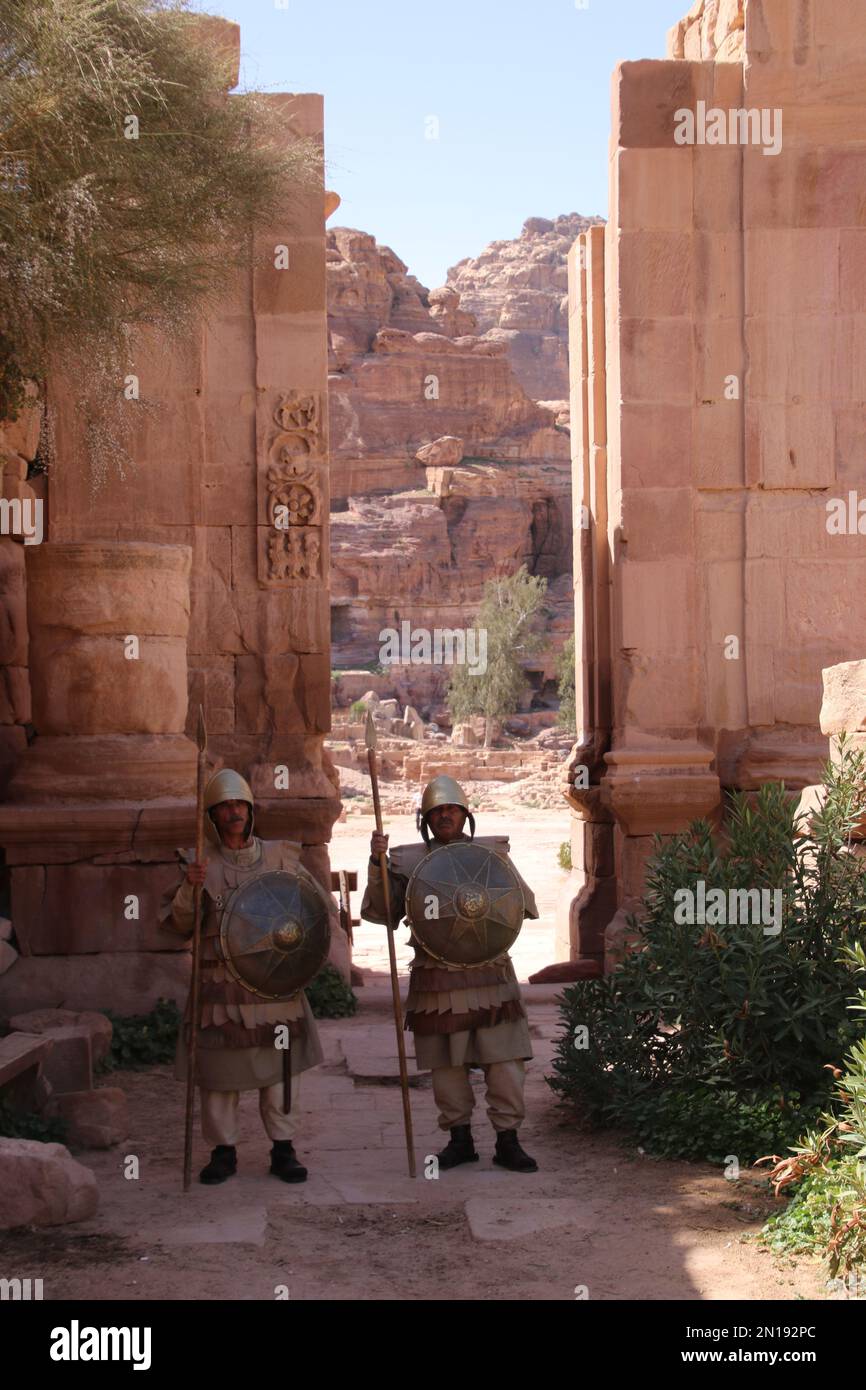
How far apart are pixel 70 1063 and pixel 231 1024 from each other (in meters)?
1.23

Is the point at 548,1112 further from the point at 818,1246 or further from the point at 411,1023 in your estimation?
the point at 818,1246

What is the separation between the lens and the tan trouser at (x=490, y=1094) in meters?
5.89

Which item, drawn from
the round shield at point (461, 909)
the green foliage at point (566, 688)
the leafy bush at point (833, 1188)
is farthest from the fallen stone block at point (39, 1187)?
the green foliage at point (566, 688)

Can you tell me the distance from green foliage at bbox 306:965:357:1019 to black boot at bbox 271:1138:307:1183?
11.1 feet

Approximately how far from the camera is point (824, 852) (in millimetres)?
6109

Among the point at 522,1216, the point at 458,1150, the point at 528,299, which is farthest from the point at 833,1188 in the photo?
the point at 528,299

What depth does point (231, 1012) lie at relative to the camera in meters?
5.75
